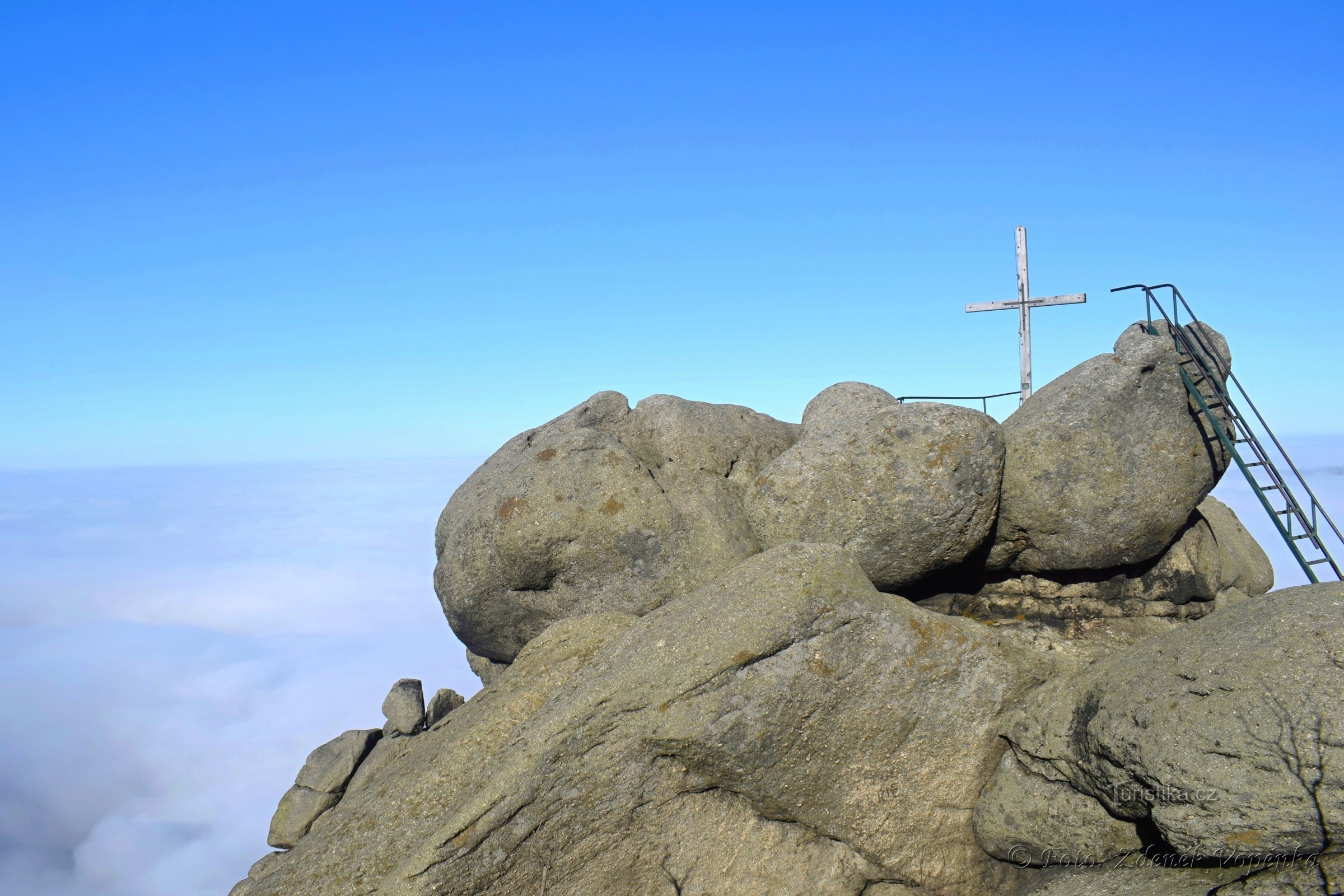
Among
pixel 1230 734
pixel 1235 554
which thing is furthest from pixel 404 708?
pixel 1235 554

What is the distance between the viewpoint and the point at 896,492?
12.6 m

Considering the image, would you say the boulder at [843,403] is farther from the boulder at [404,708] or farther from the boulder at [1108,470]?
the boulder at [404,708]

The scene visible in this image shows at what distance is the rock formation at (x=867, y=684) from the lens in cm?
882

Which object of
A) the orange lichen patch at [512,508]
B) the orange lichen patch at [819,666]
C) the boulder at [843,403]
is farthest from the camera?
the boulder at [843,403]

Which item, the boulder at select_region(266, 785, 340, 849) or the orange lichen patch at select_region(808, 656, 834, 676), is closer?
the orange lichen patch at select_region(808, 656, 834, 676)

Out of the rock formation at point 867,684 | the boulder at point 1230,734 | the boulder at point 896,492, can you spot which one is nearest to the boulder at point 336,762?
the rock formation at point 867,684

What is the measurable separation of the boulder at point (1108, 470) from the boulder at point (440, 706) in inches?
366

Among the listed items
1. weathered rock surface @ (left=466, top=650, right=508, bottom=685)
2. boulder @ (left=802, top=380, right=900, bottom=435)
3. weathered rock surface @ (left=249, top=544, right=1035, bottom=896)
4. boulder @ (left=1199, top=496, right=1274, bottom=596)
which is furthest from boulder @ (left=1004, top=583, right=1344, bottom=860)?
weathered rock surface @ (left=466, top=650, right=508, bottom=685)

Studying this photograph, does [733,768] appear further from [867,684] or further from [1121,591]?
[1121,591]

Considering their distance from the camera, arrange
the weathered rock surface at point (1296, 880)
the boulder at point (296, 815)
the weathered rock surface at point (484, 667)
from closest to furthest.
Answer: the weathered rock surface at point (1296, 880)
the boulder at point (296, 815)
the weathered rock surface at point (484, 667)

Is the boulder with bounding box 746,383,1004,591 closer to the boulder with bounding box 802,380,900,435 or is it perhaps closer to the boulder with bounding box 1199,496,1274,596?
the boulder with bounding box 802,380,900,435

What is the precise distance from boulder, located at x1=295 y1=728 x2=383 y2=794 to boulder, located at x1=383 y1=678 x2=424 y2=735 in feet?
1.53

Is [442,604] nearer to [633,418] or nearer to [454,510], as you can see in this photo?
[454,510]

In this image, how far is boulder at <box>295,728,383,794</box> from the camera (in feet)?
46.0
